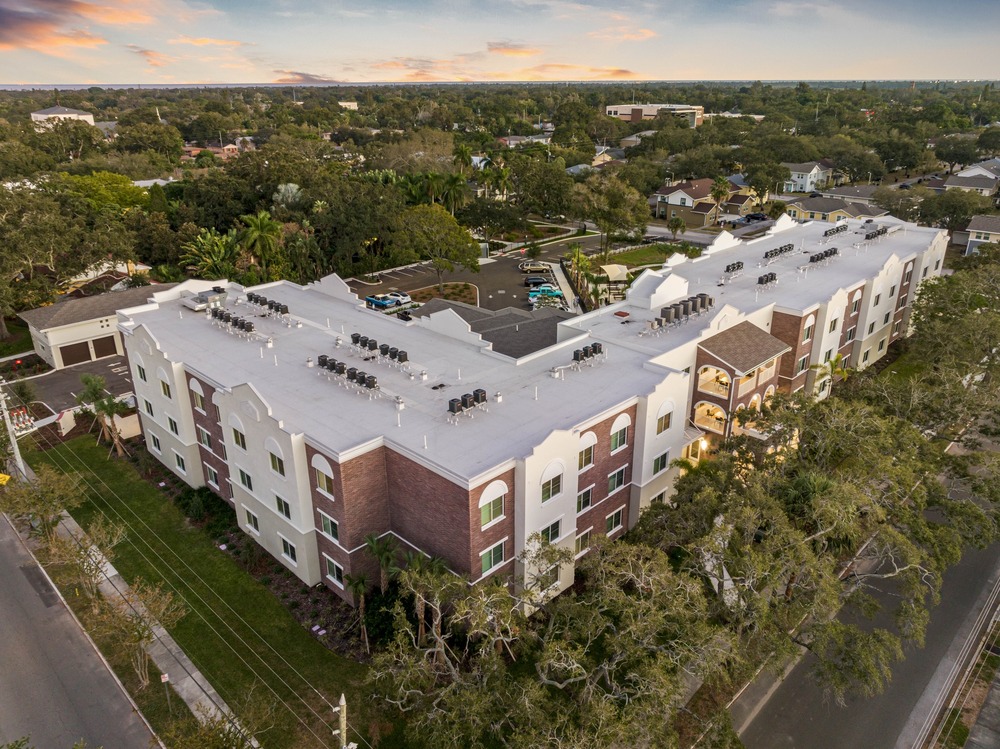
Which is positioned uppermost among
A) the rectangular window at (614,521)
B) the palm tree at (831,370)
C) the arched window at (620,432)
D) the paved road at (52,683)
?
the arched window at (620,432)

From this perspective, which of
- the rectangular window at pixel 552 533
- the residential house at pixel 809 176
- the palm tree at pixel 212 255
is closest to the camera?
the rectangular window at pixel 552 533

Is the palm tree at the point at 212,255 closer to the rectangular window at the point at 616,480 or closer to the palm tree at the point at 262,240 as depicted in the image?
the palm tree at the point at 262,240

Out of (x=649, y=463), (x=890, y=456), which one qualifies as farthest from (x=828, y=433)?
(x=649, y=463)

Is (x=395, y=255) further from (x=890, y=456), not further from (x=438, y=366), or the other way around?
(x=890, y=456)

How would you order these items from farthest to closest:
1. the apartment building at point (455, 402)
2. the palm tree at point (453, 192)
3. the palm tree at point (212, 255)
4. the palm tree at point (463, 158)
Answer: the palm tree at point (463, 158) < the palm tree at point (453, 192) < the palm tree at point (212, 255) < the apartment building at point (455, 402)

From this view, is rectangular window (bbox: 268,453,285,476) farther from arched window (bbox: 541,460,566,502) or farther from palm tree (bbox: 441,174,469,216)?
palm tree (bbox: 441,174,469,216)

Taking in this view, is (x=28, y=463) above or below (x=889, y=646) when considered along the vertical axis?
below

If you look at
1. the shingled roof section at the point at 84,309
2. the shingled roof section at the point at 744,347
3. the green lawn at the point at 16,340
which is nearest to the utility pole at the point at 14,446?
A: the shingled roof section at the point at 84,309
